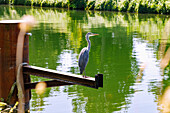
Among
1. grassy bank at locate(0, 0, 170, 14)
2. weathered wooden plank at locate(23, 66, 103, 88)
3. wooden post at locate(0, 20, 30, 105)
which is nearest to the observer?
weathered wooden plank at locate(23, 66, 103, 88)

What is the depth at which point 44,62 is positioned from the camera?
12133mm

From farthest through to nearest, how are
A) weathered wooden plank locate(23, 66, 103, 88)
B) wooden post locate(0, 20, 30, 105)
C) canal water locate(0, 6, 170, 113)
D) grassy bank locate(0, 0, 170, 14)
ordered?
grassy bank locate(0, 0, 170, 14) < canal water locate(0, 6, 170, 113) < wooden post locate(0, 20, 30, 105) < weathered wooden plank locate(23, 66, 103, 88)

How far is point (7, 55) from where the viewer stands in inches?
208

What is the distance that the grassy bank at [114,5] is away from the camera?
36.0 m

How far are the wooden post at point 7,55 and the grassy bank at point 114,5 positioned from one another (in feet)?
101

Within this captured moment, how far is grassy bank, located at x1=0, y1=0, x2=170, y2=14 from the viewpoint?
36.0 m

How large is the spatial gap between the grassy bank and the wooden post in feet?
101

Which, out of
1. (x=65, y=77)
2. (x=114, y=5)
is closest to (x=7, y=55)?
(x=65, y=77)

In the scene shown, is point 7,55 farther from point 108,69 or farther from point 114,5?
point 114,5

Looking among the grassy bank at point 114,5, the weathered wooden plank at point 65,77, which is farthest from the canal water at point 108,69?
the grassy bank at point 114,5

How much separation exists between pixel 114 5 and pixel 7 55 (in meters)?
36.6

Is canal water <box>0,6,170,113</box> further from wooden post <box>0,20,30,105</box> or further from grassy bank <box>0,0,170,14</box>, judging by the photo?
Result: grassy bank <box>0,0,170,14</box>

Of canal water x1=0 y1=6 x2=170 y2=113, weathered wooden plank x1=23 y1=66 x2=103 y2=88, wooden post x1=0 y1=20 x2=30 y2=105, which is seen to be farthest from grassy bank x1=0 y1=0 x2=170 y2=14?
wooden post x1=0 y1=20 x2=30 y2=105

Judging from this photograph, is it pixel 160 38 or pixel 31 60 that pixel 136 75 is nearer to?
pixel 31 60
